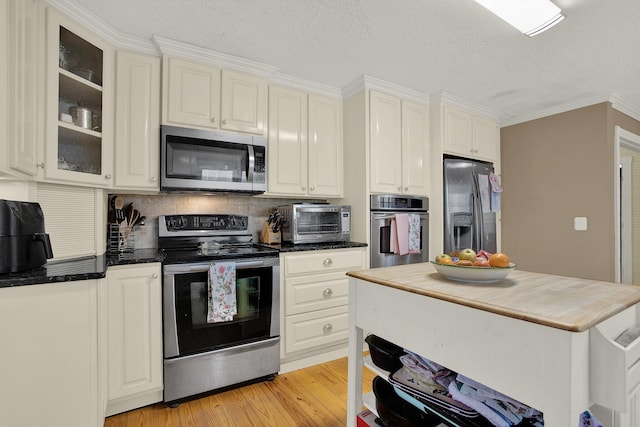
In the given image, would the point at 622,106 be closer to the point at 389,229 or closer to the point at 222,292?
the point at 389,229

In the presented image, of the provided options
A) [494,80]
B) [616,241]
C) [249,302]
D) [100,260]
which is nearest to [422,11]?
[494,80]

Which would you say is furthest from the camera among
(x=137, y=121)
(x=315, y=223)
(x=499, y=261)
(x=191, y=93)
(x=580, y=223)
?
(x=580, y=223)

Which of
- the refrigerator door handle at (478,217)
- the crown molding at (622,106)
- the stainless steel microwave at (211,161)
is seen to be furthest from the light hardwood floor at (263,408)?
the crown molding at (622,106)

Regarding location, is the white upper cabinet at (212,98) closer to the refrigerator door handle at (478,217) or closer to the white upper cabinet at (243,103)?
the white upper cabinet at (243,103)

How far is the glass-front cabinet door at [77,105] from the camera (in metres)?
1.67

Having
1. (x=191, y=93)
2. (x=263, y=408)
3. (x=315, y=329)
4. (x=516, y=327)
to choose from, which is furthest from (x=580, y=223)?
(x=191, y=93)

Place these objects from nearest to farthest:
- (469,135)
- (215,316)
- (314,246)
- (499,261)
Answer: (499,261)
(215,316)
(314,246)
(469,135)

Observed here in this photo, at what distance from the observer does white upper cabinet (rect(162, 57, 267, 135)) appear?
2195mm

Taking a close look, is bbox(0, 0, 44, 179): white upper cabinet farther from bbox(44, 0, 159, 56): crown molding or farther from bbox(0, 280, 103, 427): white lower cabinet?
bbox(0, 280, 103, 427): white lower cabinet

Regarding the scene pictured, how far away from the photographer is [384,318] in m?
1.22

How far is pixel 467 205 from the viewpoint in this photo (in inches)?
127

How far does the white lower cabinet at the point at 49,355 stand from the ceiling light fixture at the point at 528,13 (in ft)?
8.08

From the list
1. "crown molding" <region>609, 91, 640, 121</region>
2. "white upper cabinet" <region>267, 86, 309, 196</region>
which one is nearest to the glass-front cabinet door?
"white upper cabinet" <region>267, 86, 309, 196</region>

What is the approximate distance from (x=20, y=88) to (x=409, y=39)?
2123 millimetres
